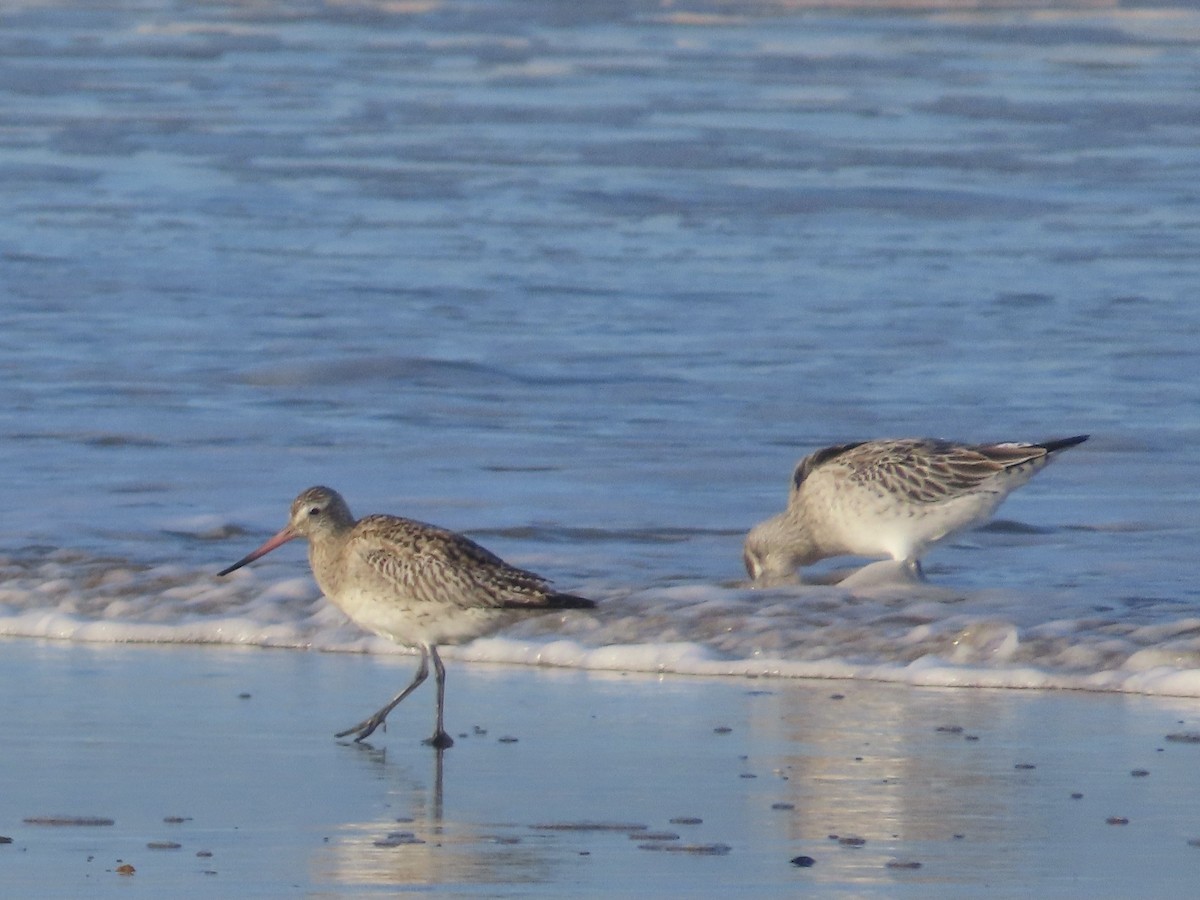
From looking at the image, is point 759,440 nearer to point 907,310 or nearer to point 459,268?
point 907,310

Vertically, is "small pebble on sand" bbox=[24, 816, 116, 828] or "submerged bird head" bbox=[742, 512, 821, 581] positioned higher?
"submerged bird head" bbox=[742, 512, 821, 581]

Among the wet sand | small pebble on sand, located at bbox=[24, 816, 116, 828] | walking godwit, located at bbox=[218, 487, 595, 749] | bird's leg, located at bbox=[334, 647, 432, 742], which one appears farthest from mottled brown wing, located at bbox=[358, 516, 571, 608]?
small pebble on sand, located at bbox=[24, 816, 116, 828]

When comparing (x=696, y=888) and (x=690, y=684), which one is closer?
(x=696, y=888)

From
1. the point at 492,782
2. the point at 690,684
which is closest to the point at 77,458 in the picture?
the point at 690,684

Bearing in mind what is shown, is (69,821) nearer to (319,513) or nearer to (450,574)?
(450,574)

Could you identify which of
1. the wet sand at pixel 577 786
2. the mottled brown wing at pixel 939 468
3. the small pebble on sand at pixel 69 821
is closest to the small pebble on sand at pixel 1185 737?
the wet sand at pixel 577 786

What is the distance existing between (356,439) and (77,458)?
1288mm

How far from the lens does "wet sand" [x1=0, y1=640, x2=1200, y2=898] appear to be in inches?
217

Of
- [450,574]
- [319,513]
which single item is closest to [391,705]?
[450,574]

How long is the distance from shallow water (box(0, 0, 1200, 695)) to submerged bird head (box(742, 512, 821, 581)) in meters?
0.19

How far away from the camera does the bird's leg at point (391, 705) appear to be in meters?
6.95

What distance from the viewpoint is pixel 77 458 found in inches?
457

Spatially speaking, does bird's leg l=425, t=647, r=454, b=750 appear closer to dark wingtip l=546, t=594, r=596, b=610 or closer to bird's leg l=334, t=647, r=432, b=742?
bird's leg l=334, t=647, r=432, b=742

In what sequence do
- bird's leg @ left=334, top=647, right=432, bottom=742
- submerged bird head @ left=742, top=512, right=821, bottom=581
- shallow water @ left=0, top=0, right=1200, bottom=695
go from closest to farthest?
bird's leg @ left=334, top=647, right=432, bottom=742 < shallow water @ left=0, top=0, right=1200, bottom=695 < submerged bird head @ left=742, top=512, right=821, bottom=581
